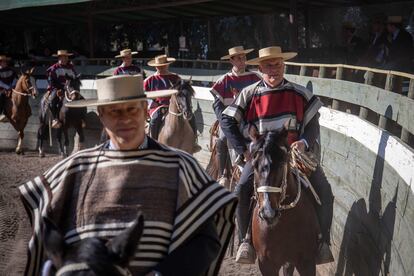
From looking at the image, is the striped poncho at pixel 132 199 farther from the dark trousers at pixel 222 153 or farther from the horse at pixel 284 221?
the dark trousers at pixel 222 153

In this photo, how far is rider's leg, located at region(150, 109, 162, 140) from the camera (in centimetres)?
1283

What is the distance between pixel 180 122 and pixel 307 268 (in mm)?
6412

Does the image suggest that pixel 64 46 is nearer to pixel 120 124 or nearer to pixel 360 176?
pixel 360 176

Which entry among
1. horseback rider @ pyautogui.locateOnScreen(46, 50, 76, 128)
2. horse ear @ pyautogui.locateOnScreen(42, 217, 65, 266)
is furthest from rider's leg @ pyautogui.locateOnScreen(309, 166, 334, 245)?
horseback rider @ pyautogui.locateOnScreen(46, 50, 76, 128)

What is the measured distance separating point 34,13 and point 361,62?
58.4ft

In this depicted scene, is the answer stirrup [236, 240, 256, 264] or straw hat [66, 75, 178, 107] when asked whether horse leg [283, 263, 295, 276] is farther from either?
straw hat [66, 75, 178, 107]

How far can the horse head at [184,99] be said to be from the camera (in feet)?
39.6

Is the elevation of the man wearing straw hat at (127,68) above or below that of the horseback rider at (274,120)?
below

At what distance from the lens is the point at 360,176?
22.7 ft

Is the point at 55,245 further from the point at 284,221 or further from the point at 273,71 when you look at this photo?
the point at 273,71

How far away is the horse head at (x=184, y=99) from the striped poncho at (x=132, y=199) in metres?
8.37

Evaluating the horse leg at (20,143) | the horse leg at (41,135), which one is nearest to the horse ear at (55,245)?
the horse leg at (41,135)

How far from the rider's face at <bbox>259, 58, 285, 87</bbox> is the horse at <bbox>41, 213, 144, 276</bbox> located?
4.19 m

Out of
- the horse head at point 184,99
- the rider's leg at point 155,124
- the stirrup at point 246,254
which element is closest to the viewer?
the stirrup at point 246,254
